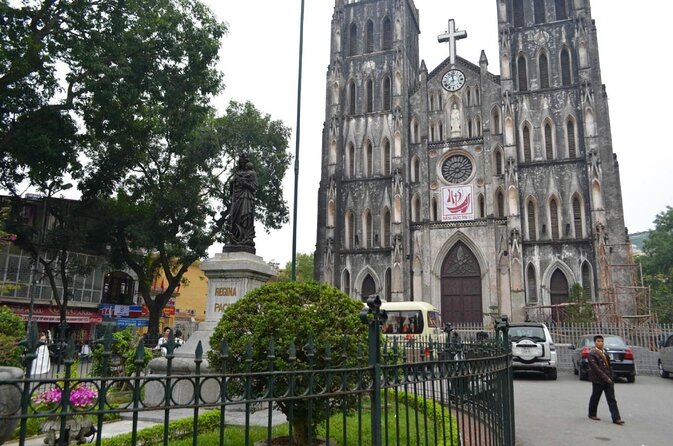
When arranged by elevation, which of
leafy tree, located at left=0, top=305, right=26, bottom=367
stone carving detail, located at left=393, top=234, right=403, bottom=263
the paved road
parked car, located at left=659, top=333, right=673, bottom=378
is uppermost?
stone carving detail, located at left=393, top=234, right=403, bottom=263

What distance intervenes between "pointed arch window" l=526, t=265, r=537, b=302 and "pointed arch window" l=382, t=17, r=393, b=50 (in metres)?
17.4

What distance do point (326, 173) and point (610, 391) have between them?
2663cm

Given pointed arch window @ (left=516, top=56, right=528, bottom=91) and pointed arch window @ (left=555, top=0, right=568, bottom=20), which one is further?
pointed arch window @ (left=555, top=0, right=568, bottom=20)

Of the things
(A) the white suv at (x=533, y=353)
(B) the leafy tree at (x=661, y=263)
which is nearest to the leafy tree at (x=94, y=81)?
(A) the white suv at (x=533, y=353)

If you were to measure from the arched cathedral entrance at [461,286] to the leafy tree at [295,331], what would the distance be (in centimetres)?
2549

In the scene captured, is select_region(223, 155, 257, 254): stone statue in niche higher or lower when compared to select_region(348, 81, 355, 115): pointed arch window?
lower

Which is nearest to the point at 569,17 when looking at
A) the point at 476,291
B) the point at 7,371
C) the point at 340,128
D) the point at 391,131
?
the point at 391,131

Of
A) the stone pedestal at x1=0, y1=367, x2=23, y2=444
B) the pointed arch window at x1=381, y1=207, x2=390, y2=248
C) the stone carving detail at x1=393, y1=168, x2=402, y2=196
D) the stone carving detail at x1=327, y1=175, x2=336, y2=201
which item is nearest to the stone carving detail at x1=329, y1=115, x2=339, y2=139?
the stone carving detail at x1=327, y1=175, x2=336, y2=201

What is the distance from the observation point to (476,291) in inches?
1182

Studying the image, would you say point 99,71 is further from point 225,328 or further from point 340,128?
point 340,128

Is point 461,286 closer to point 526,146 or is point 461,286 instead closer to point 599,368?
point 526,146

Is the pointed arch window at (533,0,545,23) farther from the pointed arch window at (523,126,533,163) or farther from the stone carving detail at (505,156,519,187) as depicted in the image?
the stone carving detail at (505,156,519,187)

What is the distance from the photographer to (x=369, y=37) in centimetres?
3606

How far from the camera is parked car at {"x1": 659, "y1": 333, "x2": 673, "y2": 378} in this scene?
49.2ft
